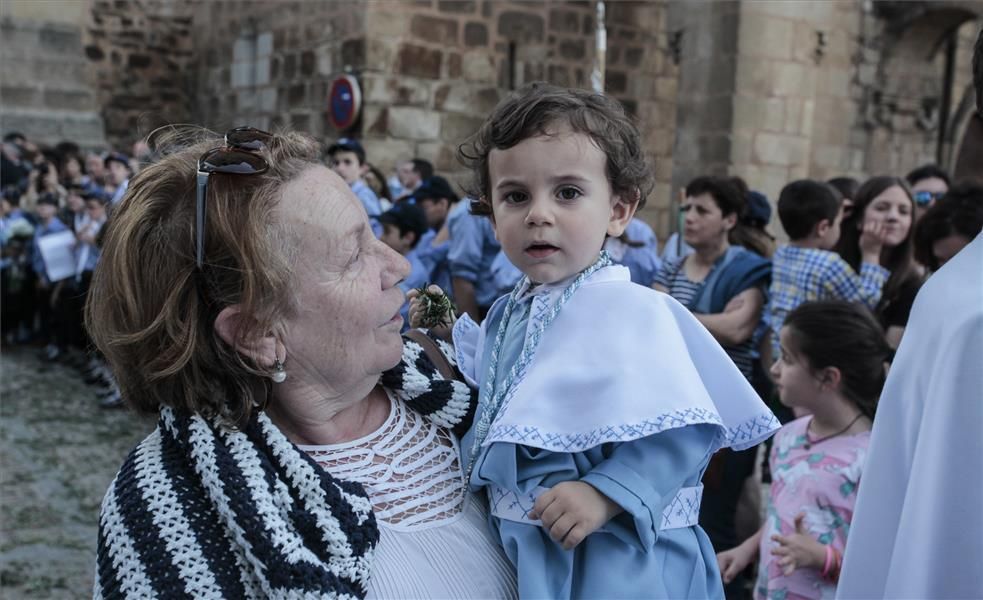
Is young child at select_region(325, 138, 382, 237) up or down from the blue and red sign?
down

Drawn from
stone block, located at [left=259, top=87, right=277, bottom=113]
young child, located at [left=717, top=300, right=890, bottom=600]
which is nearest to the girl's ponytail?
young child, located at [left=717, top=300, right=890, bottom=600]

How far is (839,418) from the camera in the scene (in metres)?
2.84

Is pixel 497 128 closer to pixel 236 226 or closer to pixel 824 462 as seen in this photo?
pixel 236 226

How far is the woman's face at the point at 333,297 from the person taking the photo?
1.56 meters

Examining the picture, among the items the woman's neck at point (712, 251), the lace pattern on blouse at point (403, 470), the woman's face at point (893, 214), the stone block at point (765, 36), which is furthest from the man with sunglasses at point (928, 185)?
the lace pattern on blouse at point (403, 470)

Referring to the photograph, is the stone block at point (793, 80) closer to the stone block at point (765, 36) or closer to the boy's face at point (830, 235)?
the stone block at point (765, 36)

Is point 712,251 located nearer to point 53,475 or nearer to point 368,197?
point 368,197

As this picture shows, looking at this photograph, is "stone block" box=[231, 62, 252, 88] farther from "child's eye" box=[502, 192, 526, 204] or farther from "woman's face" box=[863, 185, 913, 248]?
"child's eye" box=[502, 192, 526, 204]

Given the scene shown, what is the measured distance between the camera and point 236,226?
1507 millimetres

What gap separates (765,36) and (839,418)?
642 cm

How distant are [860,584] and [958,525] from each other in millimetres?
269

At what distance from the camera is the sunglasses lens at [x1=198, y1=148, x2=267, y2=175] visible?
1502 millimetres

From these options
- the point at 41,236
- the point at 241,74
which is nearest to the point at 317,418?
the point at 41,236

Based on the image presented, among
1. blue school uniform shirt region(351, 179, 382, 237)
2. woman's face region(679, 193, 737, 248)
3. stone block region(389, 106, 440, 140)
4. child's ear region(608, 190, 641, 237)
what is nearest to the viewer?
child's ear region(608, 190, 641, 237)
